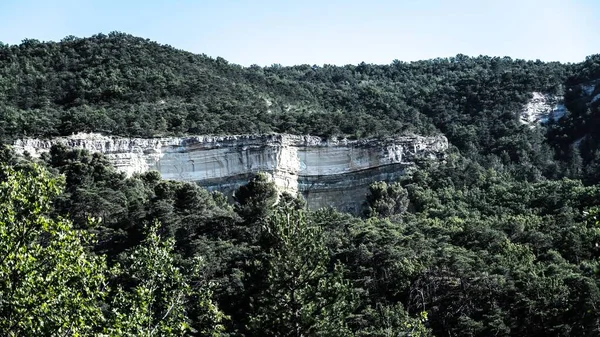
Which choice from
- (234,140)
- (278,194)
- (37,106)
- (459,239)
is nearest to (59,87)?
(37,106)

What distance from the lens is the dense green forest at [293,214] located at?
51.9 ft

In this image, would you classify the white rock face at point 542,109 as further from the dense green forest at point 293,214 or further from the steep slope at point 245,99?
the dense green forest at point 293,214

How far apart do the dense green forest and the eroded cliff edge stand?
6.51 feet

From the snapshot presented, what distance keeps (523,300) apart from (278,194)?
32479 mm

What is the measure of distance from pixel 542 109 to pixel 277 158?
37.8m

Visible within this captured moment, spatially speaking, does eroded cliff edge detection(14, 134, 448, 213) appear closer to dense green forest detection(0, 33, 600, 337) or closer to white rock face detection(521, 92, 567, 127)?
dense green forest detection(0, 33, 600, 337)

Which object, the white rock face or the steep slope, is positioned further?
the white rock face

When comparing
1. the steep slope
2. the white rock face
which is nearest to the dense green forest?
the steep slope

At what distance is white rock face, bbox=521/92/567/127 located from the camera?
91000 millimetres

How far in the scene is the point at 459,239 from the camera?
4781cm

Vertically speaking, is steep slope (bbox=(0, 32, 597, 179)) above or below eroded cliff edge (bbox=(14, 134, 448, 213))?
above

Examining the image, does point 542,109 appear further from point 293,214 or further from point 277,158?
point 293,214

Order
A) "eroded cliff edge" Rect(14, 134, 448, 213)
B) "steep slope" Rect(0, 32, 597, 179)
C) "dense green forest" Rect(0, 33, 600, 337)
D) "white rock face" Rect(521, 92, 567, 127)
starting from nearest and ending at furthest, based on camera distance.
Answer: "dense green forest" Rect(0, 33, 600, 337)
"eroded cliff edge" Rect(14, 134, 448, 213)
"steep slope" Rect(0, 32, 597, 179)
"white rock face" Rect(521, 92, 567, 127)

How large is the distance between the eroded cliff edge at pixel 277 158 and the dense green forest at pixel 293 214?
1.99m
